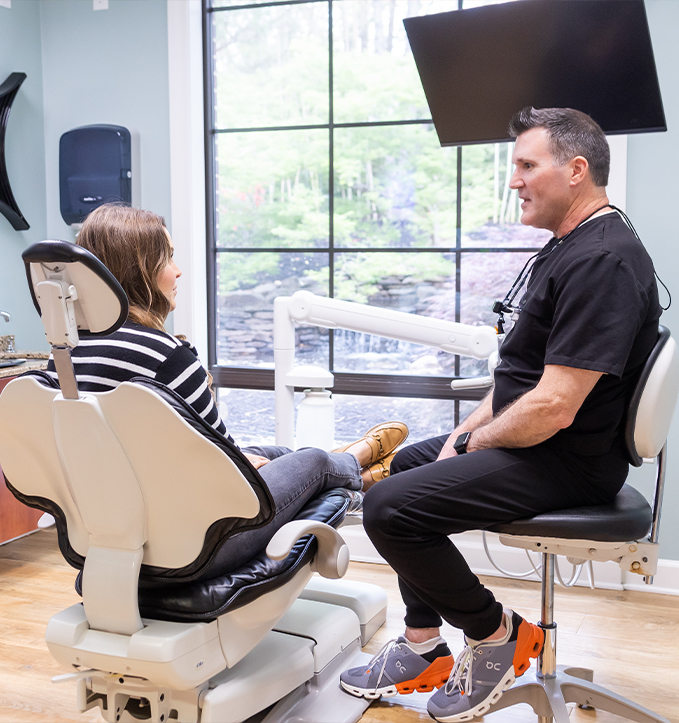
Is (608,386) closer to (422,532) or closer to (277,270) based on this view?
(422,532)

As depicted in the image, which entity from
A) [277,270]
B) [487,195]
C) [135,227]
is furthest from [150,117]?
[135,227]

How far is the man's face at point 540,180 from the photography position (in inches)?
64.6

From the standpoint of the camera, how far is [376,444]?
86.4 inches

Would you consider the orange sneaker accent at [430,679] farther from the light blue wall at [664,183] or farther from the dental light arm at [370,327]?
the light blue wall at [664,183]

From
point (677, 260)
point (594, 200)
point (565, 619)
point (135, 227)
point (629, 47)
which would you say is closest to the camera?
point (135, 227)

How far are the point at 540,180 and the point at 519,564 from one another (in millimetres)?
1552

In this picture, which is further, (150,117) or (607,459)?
(150,117)

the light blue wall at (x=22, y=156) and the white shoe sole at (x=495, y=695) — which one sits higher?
the light blue wall at (x=22, y=156)

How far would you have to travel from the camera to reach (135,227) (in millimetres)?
1501

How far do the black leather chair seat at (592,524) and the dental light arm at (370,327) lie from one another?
2.02 ft

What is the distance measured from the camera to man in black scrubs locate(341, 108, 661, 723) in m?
1.47

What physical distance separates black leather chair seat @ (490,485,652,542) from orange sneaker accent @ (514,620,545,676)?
0.28m

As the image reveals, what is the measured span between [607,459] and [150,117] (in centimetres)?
233

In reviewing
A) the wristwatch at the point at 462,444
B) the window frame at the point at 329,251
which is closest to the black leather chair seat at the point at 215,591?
the wristwatch at the point at 462,444
